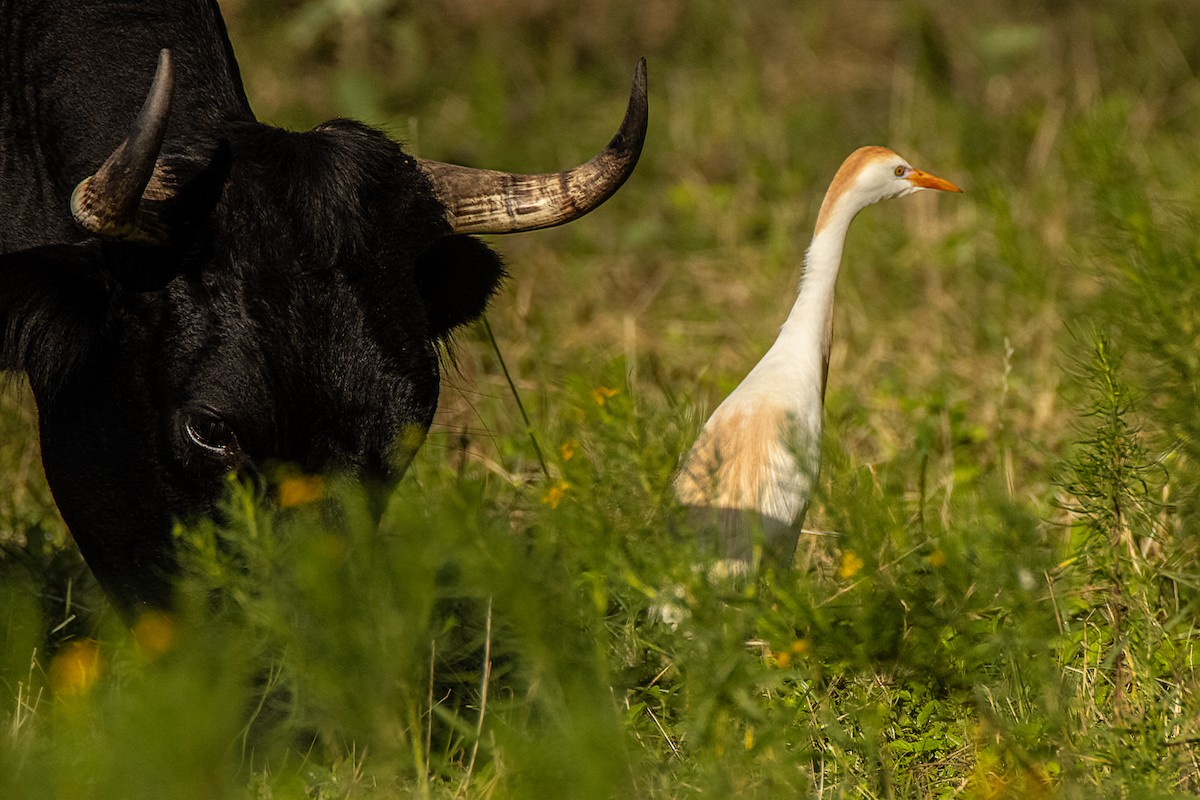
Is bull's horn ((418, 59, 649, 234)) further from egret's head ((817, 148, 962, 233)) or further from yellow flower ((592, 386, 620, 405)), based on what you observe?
egret's head ((817, 148, 962, 233))

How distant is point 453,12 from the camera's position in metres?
9.82

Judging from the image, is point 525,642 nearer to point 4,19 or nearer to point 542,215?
point 542,215

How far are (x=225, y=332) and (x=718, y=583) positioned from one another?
1.23 meters

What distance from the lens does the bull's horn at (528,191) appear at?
344 centimetres

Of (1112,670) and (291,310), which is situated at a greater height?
(291,310)

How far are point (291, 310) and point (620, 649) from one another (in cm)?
122

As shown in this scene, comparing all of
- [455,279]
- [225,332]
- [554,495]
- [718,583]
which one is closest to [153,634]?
[225,332]

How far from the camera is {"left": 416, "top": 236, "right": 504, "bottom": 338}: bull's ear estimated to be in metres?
3.72

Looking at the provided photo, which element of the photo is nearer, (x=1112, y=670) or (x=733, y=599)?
(x=733, y=599)

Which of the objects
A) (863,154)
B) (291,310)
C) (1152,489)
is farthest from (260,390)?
(1152,489)

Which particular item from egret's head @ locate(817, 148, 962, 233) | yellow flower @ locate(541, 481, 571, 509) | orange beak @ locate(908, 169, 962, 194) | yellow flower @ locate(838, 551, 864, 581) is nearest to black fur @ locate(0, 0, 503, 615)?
yellow flower @ locate(541, 481, 571, 509)

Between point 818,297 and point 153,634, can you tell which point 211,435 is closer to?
point 153,634

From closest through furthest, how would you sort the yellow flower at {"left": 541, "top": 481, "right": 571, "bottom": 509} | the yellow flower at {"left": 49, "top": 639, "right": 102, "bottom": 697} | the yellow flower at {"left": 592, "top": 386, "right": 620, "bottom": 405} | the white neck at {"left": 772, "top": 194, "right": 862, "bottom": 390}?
the yellow flower at {"left": 49, "top": 639, "right": 102, "bottom": 697} → the yellow flower at {"left": 541, "top": 481, "right": 571, "bottom": 509} → the yellow flower at {"left": 592, "top": 386, "right": 620, "bottom": 405} → the white neck at {"left": 772, "top": 194, "right": 862, "bottom": 390}

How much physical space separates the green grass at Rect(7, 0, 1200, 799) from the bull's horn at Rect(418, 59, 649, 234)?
506 mm
